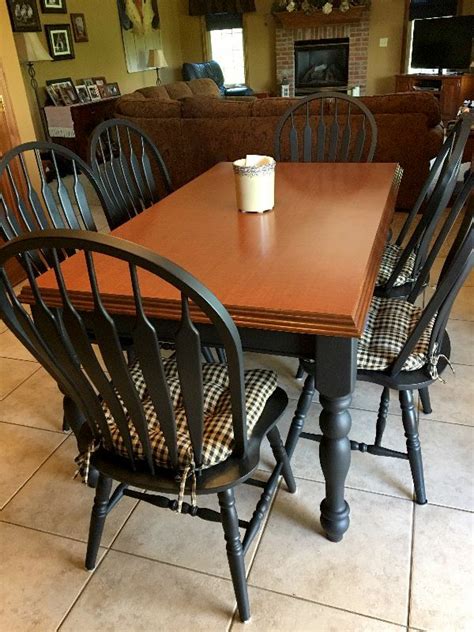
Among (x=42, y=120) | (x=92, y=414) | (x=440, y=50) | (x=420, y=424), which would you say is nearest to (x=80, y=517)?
(x=92, y=414)

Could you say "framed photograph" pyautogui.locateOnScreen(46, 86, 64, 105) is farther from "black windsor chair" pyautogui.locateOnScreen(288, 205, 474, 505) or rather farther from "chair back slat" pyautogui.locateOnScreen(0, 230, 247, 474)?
"chair back slat" pyautogui.locateOnScreen(0, 230, 247, 474)

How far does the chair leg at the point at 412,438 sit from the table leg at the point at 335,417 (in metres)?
0.23

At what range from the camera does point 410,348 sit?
1296 mm

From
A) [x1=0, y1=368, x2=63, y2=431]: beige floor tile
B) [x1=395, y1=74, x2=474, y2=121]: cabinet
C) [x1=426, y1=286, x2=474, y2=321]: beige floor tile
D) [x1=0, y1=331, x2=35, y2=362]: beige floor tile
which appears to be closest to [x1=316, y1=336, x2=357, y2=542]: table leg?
[x1=0, y1=368, x2=63, y2=431]: beige floor tile

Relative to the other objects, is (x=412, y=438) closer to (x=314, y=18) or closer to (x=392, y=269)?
(x=392, y=269)

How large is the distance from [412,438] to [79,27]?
6.17 meters

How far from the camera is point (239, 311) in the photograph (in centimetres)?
110

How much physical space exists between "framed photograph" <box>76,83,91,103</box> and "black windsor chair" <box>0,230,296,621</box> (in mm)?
5169

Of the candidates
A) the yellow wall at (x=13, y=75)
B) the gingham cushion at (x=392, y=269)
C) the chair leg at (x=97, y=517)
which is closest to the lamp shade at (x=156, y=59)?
the yellow wall at (x=13, y=75)

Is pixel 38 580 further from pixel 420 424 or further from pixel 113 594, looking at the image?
pixel 420 424

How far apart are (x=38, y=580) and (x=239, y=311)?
940 millimetres

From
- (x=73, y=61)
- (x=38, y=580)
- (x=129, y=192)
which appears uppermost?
(x=73, y=61)

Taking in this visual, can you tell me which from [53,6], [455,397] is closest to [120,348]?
[455,397]

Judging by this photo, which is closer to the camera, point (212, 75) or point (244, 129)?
point (244, 129)
